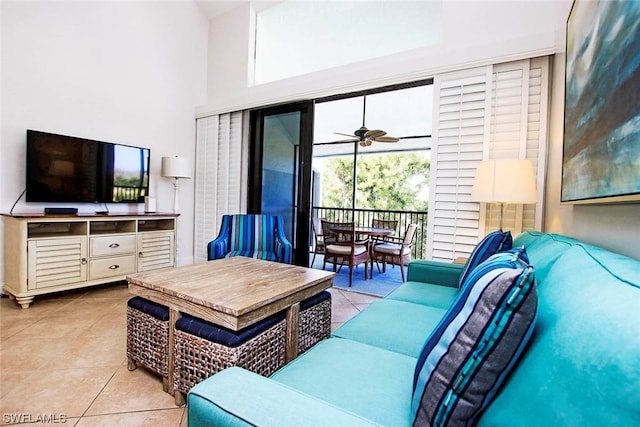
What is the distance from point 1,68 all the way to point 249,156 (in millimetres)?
2450

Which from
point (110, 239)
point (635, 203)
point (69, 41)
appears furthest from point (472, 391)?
point (69, 41)

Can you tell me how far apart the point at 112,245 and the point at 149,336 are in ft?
6.48

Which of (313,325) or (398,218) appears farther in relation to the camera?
(398,218)

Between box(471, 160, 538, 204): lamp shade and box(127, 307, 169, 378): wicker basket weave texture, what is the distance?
2.09m

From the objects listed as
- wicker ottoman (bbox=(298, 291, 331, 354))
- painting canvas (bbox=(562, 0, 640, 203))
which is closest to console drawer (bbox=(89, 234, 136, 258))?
wicker ottoman (bbox=(298, 291, 331, 354))

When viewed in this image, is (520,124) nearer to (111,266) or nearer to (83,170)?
(111,266)

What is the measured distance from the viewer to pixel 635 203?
3.16 feet

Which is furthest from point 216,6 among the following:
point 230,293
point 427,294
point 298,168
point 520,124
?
point 427,294

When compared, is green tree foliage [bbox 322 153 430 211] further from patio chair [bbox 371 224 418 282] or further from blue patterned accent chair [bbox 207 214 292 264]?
blue patterned accent chair [bbox 207 214 292 264]

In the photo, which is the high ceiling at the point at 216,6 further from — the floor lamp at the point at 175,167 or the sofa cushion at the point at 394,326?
the sofa cushion at the point at 394,326

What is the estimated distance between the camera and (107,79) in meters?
3.44

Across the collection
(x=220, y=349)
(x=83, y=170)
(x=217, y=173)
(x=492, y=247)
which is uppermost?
(x=217, y=173)

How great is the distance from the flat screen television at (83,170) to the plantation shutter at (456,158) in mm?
3314

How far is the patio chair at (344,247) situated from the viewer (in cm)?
371
